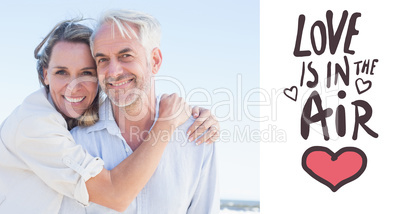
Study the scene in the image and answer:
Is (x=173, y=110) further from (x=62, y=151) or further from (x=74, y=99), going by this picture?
(x=62, y=151)

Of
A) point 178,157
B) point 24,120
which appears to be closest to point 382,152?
point 178,157

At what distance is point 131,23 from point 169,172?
984mm

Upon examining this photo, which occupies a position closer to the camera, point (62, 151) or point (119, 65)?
point (62, 151)

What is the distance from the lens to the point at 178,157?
108 inches

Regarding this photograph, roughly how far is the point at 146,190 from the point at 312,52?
3.66 metres

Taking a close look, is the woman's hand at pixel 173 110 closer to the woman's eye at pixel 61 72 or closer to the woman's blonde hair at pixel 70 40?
the woman's blonde hair at pixel 70 40

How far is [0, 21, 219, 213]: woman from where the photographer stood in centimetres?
232

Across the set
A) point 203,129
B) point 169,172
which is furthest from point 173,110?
point 169,172

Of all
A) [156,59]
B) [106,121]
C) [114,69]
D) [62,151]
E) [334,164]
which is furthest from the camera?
[334,164]

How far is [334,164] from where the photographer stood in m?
4.73

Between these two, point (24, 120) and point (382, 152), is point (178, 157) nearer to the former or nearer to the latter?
point (24, 120)

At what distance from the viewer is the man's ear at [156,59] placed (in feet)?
9.49

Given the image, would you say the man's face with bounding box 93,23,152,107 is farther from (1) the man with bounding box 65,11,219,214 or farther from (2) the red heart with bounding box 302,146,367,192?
(2) the red heart with bounding box 302,146,367,192

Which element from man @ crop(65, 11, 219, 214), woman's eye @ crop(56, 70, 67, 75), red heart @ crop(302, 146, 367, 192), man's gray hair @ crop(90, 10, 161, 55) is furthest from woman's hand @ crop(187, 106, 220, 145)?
red heart @ crop(302, 146, 367, 192)
